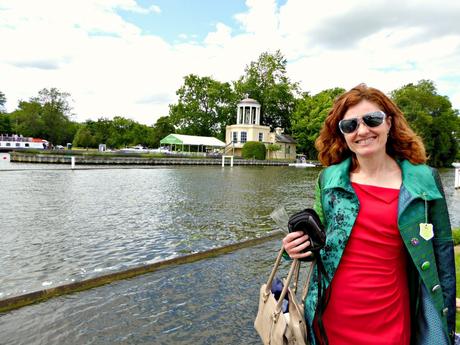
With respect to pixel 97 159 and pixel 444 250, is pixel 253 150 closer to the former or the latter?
pixel 97 159

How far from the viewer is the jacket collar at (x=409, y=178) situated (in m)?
1.79

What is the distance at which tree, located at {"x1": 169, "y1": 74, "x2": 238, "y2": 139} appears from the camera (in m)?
74.9

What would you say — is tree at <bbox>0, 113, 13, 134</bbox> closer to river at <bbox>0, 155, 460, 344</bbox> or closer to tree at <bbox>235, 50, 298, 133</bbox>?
tree at <bbox>235, 50, 298, 133</bbox>

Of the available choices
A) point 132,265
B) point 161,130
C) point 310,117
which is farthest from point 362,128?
point 161,130

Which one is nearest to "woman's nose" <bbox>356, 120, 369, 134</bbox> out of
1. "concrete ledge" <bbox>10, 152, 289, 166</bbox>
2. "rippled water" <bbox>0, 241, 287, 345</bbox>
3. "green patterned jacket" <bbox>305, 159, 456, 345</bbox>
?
"green patterned jacket" <bbox>305, 159, 456, 345</bbox>

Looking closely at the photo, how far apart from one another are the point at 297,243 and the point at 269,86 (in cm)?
7747

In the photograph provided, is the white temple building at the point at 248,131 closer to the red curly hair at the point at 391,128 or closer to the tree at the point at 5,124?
the tree at the point at 5,124

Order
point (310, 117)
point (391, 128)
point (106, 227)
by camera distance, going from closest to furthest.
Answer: point (391, 128) → point (106, 227) → point (310, 117)

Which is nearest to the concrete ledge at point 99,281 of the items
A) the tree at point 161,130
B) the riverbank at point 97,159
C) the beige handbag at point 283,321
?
the beige handbag at point 283,321

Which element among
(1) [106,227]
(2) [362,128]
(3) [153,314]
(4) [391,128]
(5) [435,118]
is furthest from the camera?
(5) [435,118]

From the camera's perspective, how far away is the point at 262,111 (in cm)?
7969

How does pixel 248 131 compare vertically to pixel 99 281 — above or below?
above

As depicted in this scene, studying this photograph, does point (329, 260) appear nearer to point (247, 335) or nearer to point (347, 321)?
point (347, 321)

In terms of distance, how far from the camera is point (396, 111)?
210 centimetres
